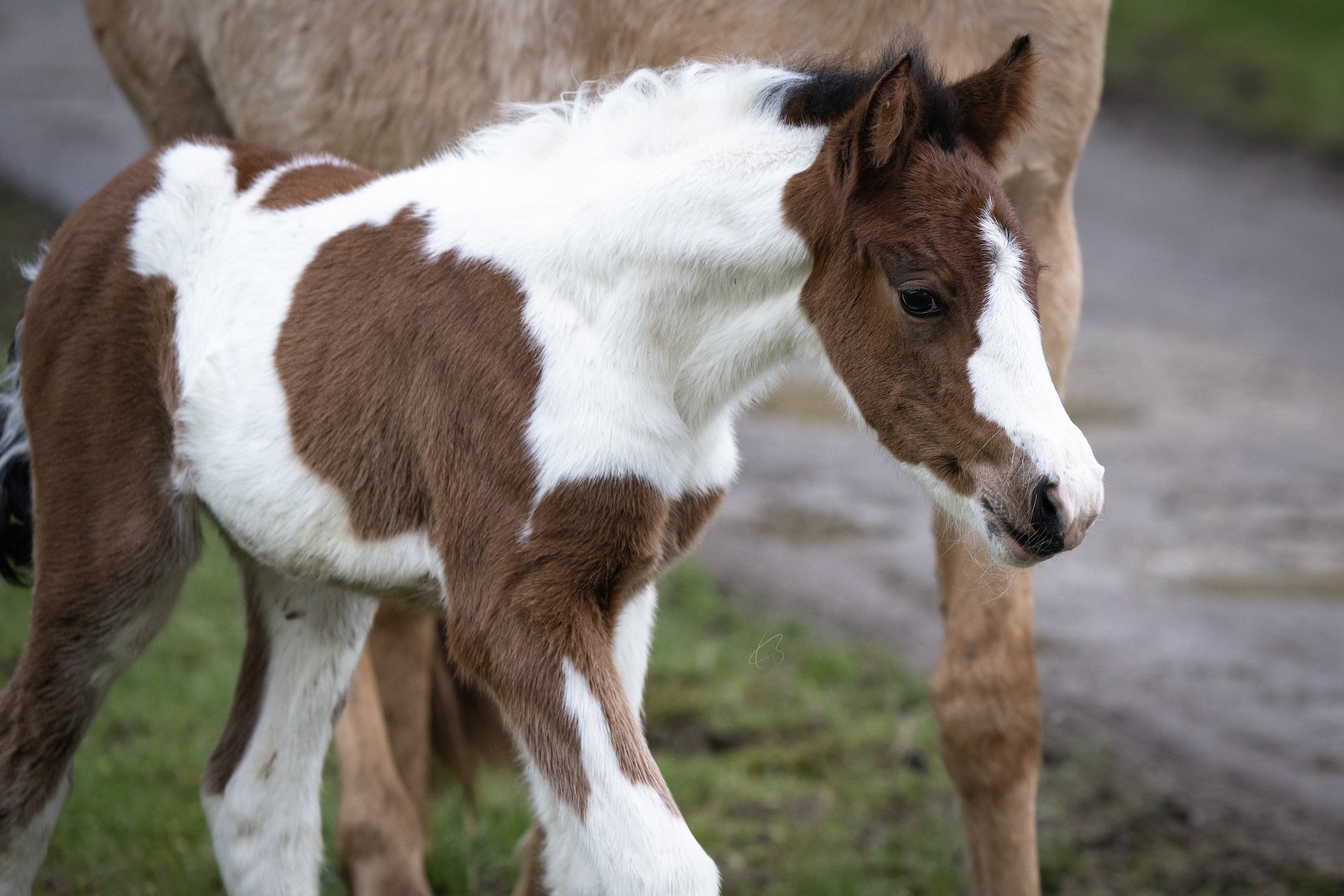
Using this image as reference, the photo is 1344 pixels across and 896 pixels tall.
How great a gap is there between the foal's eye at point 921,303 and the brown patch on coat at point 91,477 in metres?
1.34

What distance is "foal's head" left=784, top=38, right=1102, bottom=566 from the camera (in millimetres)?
2137

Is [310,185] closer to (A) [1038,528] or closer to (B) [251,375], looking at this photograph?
(B) [251,375]

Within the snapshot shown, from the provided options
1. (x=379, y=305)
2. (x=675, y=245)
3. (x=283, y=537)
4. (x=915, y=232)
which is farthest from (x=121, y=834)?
(x=915, y=232)

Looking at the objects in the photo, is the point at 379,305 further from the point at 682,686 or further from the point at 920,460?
the point at 682,686

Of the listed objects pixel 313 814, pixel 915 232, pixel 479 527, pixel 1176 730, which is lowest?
pixel 1176 730

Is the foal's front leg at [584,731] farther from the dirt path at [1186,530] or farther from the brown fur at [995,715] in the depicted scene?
the dirt path at [1186,530]

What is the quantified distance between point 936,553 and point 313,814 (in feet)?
5.11

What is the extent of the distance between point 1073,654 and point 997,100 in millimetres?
3570

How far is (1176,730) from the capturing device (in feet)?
16.3

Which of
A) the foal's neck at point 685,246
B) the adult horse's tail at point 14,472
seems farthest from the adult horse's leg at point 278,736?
the foal's neck at point 685,246

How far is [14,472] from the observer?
10.3 feet

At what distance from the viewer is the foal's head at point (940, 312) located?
84.1 inches

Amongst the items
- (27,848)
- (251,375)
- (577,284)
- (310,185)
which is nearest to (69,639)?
(27,848)

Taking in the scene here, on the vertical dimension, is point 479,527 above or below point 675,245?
below
